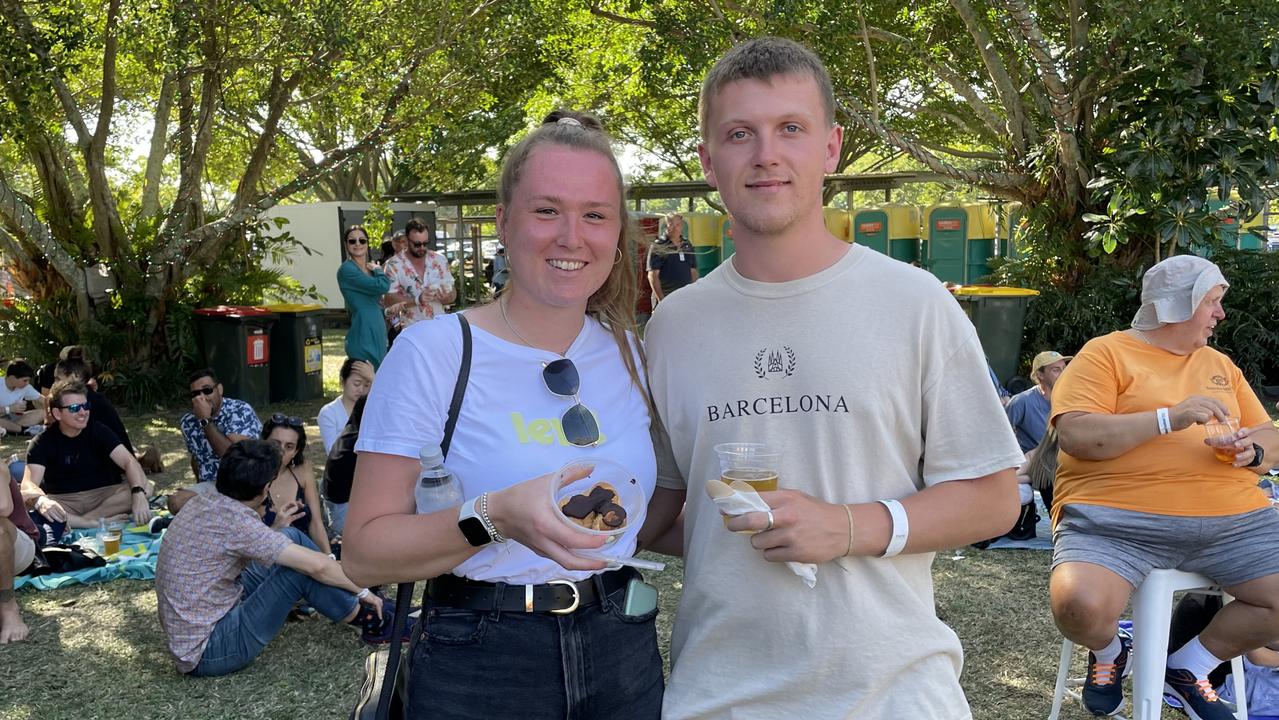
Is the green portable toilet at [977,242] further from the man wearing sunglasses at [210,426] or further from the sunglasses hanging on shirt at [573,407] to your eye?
the sunglasses hanging on shirt at [573,407]

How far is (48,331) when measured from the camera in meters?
12.6

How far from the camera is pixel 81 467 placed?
7.66 m

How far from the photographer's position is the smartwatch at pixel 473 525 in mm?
1615

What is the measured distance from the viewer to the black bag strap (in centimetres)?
182

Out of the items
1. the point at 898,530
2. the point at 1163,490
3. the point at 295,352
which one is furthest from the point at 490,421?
the point at 295,352

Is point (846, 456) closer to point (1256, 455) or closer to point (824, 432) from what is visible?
point (824, 432)

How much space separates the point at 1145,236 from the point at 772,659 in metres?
11.9

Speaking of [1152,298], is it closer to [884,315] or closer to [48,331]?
[884,315]

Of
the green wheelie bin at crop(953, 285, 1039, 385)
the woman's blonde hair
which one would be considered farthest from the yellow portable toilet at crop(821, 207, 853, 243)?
the woman's blonde hair

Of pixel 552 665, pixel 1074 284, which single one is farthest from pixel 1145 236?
pixel 552 665

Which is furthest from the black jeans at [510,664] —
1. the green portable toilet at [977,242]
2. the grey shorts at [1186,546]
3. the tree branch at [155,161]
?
the green portable toilet at [977,242]

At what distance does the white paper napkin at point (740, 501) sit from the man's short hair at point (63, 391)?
720 cm

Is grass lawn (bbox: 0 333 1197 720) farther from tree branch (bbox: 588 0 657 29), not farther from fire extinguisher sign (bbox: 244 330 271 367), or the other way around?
tree branch (bbox: 588 0 657 29)

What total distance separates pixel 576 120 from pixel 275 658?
411 cm
